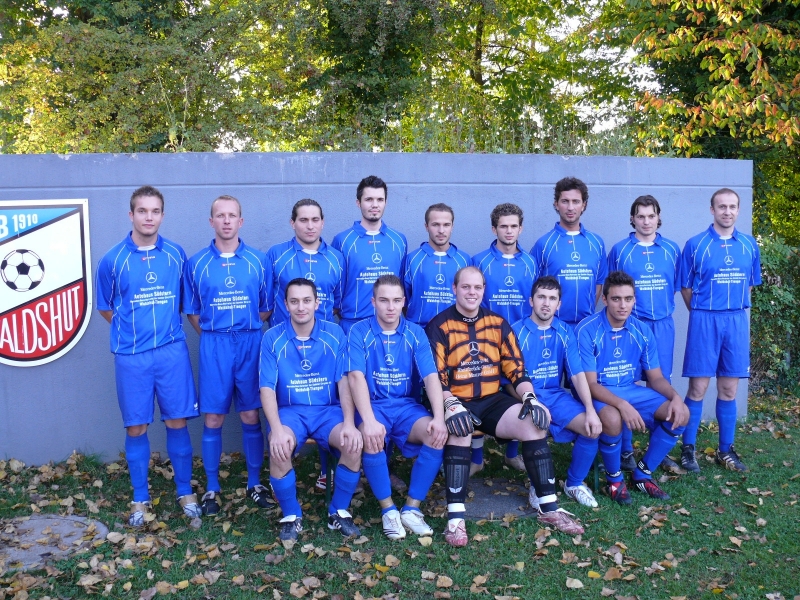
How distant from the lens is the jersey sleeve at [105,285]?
416 centimetres

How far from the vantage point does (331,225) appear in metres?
5.43

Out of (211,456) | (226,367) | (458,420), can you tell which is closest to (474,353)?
(458,420)

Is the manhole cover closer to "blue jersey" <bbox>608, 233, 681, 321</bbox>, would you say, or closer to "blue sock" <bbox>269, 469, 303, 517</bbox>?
"blue sock" <bbox>269, 469, 303, 517</bbox>

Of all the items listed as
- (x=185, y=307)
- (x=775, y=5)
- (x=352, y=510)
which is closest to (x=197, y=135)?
(x=185, y=307)

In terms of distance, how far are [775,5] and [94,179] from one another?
24.5 ft

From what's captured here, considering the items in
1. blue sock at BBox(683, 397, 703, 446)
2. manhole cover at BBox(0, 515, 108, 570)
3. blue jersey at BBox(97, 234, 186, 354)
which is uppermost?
blue jersey at BBox(97, 234, 186, 354)

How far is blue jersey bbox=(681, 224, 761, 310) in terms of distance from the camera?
16.5ft

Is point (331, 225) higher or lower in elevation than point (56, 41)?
lower

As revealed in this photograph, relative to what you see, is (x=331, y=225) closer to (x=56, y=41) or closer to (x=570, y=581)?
(x=570, y=581)

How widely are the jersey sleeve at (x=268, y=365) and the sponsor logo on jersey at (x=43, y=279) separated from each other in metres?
1.73

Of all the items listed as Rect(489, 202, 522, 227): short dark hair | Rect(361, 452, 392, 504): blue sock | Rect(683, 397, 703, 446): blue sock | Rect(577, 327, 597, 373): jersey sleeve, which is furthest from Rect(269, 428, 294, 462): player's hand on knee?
Rect(683, 397, 703, 446): blue sock

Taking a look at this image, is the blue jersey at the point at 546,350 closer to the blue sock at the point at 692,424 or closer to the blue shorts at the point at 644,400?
the blue shorts at the point at 644,400

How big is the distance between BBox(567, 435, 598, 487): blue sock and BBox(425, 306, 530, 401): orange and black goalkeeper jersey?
53 cm

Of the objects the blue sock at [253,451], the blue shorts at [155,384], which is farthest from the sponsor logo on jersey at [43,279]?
the blue sock at [253,451]
